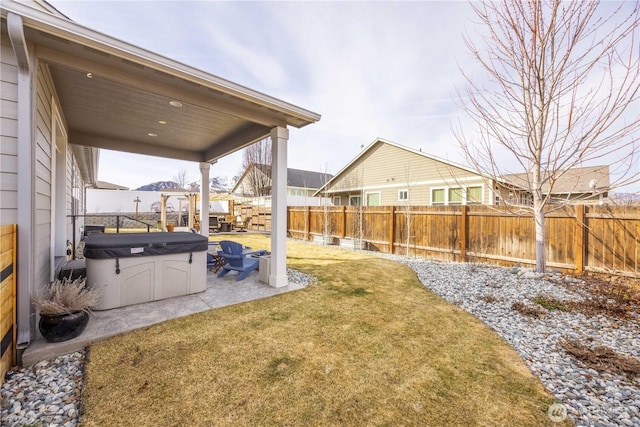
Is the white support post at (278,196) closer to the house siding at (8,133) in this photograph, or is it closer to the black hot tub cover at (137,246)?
the black hot tub cover at (137,246)

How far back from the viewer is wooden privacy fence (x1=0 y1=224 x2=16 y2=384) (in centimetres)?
210

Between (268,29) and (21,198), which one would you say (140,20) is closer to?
(268,29)

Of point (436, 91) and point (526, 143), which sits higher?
point (436, 91)

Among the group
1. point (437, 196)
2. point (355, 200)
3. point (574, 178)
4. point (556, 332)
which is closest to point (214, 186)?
point (355, 200)

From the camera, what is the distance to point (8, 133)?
239 cm

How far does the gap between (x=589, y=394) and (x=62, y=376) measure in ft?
14.7

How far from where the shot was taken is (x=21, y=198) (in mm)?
2436

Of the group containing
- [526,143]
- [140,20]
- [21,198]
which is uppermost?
[140,20]

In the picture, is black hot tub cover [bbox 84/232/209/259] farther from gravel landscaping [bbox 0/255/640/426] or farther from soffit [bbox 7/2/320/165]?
soffit [bbox 7/2/320/165]

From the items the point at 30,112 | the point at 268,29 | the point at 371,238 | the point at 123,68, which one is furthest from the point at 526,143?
the point at 30,112

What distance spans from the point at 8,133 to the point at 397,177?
13072 mm

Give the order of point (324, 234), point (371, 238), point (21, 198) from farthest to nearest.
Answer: point (324, 234), point (371, 238), point (21, 198)

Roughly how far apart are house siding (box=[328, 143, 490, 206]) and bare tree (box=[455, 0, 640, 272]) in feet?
15.8

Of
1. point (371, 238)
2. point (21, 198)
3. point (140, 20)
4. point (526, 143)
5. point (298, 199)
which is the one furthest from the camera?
point (298, 199)
